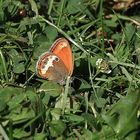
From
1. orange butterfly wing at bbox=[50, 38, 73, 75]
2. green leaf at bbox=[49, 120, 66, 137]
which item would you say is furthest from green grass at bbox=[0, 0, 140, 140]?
orange butterfly wing at bbox=[50, 38, 73, 75]

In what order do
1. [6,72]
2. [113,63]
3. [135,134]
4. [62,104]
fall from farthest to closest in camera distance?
[113,63]
[6,72]
[62,104]
[135,134]

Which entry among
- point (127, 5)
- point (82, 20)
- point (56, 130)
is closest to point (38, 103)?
point (56, 130)

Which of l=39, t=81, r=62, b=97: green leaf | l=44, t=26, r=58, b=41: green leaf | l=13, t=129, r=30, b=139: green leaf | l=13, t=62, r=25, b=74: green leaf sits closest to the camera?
l=13, t=129, r=30, b=139: green leaf

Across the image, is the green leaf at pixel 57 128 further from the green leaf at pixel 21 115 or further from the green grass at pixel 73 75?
the green leaf at pixel 21 115

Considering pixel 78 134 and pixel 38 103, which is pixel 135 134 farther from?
pixel 38 103

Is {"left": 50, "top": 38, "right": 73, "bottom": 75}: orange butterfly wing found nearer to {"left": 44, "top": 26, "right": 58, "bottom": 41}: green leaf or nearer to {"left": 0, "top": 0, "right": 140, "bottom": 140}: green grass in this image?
{"left": 0, "top": 0, "right": 140, "bottom": 140}: green grass

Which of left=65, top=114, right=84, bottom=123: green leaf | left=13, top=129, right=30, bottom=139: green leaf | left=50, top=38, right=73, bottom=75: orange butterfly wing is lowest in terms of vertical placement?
left=65, top=114, right=84, bottom=123: green leaf

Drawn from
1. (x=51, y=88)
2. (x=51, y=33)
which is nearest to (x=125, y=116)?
(x=51, y=88)
